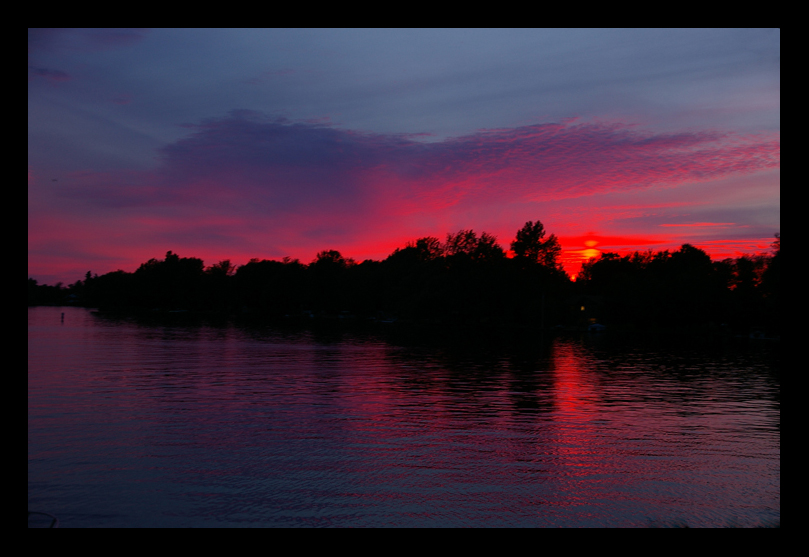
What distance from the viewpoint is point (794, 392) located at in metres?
5.75

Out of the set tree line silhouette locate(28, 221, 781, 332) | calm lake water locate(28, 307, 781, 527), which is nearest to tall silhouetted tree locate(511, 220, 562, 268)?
tree line silhouette locate(28, 221, 781, 332)

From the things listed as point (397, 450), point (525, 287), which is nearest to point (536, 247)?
point (525, 287)

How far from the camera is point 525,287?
11056 centimetres

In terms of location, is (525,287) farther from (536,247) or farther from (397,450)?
(397,450)

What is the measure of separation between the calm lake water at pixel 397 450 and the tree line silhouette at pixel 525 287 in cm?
5141

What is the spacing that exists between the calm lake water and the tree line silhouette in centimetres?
5141

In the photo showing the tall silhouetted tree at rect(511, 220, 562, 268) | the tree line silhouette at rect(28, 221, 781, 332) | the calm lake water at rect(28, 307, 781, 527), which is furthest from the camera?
the tall silhouetted tree at rect(511, 220, 562, 268)

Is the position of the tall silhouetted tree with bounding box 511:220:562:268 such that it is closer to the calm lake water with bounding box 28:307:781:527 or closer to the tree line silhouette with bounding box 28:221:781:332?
the tree line silhouette with bounding box 28:221:781:332

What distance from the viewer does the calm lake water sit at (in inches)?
387

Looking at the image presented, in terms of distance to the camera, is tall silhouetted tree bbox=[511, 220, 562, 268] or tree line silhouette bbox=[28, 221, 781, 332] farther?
tall silhouetted tree bbox=[511, 220, 562, 268]

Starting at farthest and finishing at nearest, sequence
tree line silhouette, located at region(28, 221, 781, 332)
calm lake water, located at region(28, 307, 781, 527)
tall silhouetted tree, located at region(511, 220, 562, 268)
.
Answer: tall silhouetted tree, located at region(511, 220, 562, 268) → tree line silhouette, located at region(28, 221, 781, 332) → calm lake water, located at region(28, 307, 781, 527)

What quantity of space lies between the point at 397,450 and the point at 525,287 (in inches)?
3934

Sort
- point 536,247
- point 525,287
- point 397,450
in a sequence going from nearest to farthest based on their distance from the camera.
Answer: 1. point 397,450
2. point 525,287
3. point 536,247

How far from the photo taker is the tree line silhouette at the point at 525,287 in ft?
302
